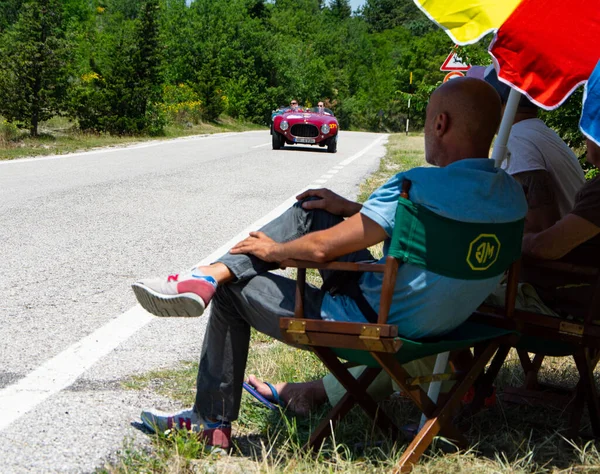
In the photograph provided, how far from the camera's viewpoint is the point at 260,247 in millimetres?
2805

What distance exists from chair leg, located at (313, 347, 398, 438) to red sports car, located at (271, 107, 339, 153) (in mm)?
18051

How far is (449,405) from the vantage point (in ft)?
9.10

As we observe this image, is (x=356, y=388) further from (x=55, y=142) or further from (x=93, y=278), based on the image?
(x=55, y=142)

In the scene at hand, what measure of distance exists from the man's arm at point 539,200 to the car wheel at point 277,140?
56.9 feet

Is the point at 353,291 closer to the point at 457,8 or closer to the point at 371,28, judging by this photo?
the point at 457,8

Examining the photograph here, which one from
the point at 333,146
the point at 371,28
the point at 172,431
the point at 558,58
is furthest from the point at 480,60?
the point at 371,28

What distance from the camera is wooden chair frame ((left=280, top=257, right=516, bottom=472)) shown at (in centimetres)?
Answer: 254

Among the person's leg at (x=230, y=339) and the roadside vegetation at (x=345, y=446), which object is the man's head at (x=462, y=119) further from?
the roadside vegetation at (x=345, y=446)

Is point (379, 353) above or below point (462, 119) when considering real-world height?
below

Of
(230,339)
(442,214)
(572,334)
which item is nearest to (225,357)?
(230,339)

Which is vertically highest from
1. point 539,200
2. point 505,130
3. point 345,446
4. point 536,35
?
point 536,35

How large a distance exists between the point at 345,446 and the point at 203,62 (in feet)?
172

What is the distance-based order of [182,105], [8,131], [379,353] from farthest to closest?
[182,105] < [8,131] < [379,353]

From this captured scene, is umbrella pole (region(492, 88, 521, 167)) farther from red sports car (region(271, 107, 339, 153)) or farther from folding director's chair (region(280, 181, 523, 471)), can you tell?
red sports car (region(271, 107, 339, 153))
